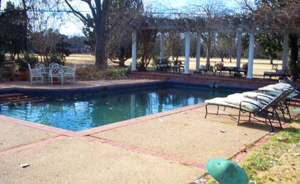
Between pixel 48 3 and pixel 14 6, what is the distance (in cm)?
454

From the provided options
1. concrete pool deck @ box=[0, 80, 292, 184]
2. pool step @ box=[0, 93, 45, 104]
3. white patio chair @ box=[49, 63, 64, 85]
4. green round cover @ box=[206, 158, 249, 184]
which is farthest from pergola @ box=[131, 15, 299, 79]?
green round cover @ box=[206, 158, 249, 184]

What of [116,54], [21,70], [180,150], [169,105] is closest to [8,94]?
[21,70]

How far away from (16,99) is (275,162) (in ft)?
28.4

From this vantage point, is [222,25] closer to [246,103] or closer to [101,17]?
[101,17]

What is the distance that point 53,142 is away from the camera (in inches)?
182

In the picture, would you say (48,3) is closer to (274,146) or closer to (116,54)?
(116,54)

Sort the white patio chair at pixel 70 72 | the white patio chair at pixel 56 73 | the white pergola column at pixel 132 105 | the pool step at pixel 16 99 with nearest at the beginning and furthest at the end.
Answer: the white pergola column at pixel 132 105, the pool step at pixel 16 99, the white patio chair at pixel 56 73, the white patio chair at pixel 70 72

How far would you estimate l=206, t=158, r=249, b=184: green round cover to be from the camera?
2559 millimetres

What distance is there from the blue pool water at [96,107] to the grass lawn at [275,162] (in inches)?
157

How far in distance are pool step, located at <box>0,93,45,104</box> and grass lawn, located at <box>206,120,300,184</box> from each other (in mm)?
7816

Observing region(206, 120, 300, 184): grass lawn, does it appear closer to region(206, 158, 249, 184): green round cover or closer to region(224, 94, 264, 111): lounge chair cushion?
region(206, 158, 249, 184): green round cover

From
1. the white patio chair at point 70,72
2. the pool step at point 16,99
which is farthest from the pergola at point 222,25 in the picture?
the pool step at point 16,99

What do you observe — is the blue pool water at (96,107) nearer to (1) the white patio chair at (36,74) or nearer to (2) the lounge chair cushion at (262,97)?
(1) the white patio chair at (36,74)

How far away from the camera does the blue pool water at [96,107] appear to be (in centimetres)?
764
